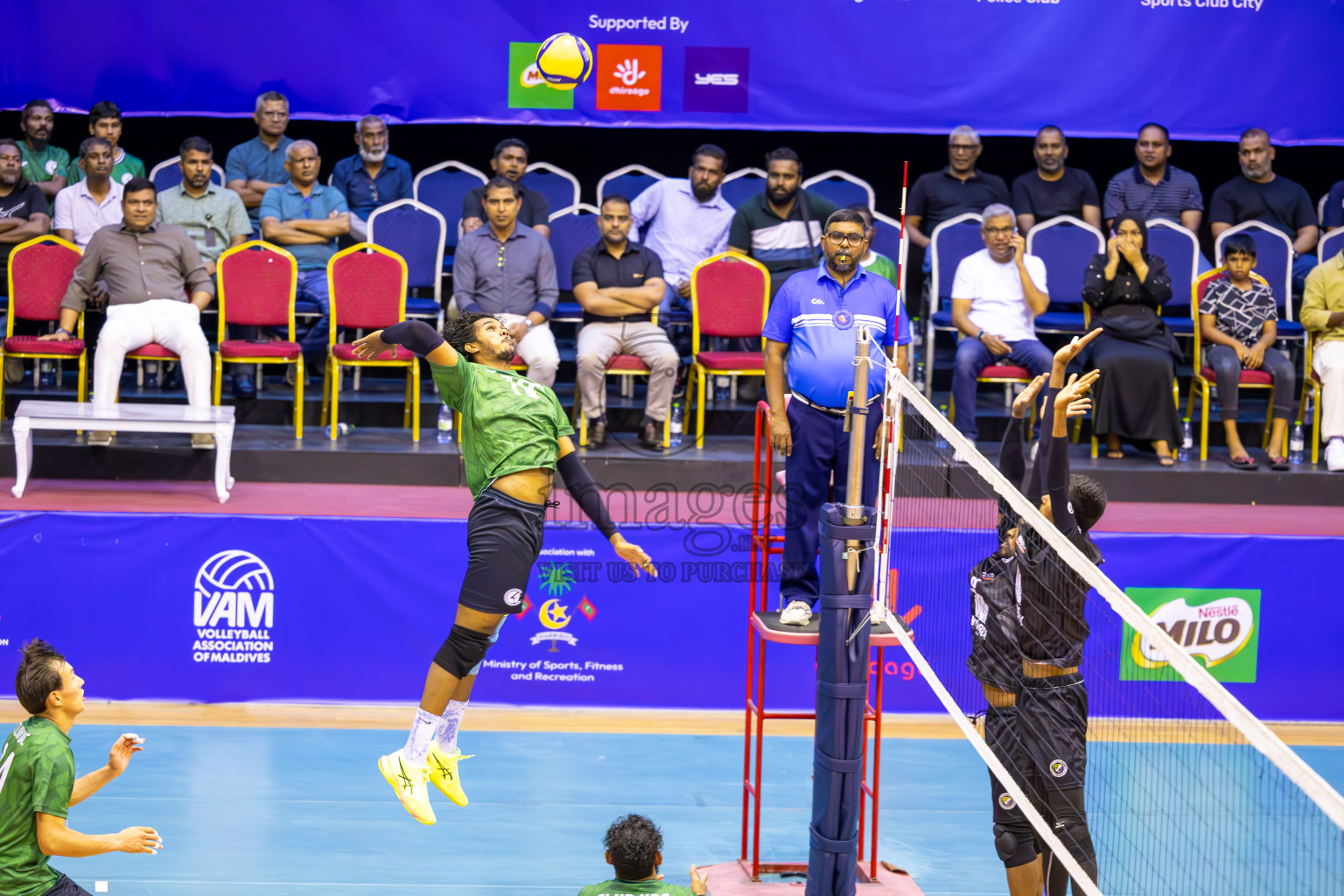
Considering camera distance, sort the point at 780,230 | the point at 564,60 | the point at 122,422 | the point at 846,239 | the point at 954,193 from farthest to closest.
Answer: the point at 954,193
the point at 564,60
the point at 780,230
the point at 122,422
the point at 846,239

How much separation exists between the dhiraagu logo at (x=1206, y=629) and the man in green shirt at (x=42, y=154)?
353 inches

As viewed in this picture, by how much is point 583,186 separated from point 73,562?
249 inches

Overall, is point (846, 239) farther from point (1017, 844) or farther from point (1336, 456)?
point (1336, 456)

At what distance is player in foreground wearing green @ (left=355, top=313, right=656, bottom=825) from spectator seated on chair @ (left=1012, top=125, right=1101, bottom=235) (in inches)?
278

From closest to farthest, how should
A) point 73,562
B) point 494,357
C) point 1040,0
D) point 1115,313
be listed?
point 494,357 → point 73,562 → point 1115,313 → point 1040,0

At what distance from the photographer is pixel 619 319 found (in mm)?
10648

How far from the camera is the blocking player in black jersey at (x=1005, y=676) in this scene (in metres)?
5.47

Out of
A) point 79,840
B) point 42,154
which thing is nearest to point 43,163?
point 42,154

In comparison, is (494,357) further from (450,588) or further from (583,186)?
(583,186)

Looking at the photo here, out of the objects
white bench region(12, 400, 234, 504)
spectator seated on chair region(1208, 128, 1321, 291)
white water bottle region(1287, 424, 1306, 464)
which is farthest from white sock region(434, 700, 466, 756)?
spectator seated on chair region(1208, 128, 1321, 291)

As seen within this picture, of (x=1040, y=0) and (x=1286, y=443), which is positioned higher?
(x=1040, y=0)

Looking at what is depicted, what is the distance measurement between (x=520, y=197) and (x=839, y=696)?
23.7 ft

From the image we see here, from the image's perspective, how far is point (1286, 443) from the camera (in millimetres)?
11297

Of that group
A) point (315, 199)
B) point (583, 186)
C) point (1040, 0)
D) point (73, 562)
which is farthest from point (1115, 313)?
point (73, 562)
